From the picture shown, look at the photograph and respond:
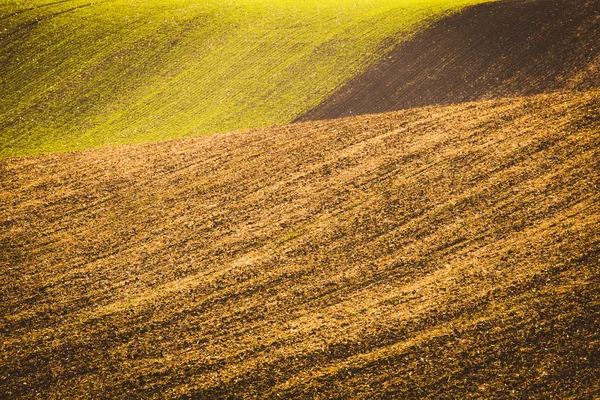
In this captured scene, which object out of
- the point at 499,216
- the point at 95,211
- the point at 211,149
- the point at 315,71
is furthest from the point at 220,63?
the point at 499,216

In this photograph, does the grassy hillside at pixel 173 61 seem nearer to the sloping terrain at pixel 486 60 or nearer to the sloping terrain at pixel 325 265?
the sloping terrain at pixel 486 60

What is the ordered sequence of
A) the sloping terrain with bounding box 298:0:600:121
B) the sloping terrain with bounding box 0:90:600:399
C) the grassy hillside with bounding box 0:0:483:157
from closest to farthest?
the sloping terrain with bounding box 0:90:600:399 → the sloping terrain with bounding box 298:0:600:121 → the grassy hillside with bounding box 0:0:483:157

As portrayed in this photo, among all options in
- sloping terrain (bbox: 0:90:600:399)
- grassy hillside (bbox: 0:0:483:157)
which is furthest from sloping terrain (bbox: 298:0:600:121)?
sloping terrain (bbox: 0:90:600:399)

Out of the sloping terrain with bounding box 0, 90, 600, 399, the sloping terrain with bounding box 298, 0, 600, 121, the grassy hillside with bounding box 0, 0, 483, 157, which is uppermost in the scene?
the grassy hillside with bounding box 0, 0, 483, 157

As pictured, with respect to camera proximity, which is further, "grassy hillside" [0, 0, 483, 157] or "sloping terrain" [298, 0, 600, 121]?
"grassy hillside" [0, 0, 483, 157]

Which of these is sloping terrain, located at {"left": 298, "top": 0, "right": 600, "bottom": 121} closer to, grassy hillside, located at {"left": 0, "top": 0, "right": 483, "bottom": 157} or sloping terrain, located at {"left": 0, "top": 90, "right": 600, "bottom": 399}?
grassy hillside, located at {"left": 0, "top": 0, "right": 483, "bottom": 157}

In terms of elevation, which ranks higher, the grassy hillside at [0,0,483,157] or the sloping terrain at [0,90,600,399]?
the grassy hillside at [0,0,483,157]
